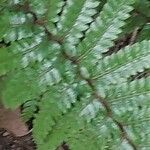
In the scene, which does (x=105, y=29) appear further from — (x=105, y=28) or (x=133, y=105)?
(x=133, y=105)

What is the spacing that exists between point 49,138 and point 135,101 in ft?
1.04

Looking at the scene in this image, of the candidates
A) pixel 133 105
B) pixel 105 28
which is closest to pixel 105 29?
pixel 105 28

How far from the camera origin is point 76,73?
4.75ft

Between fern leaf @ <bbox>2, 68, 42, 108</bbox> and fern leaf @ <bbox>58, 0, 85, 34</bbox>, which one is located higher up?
fern leaf @ <bbox>58, 0, 85, 34</bbox>

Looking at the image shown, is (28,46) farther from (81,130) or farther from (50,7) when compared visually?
(81,130)

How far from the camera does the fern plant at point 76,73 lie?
4.54 ft

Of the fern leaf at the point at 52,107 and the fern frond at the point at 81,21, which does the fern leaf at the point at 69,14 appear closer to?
the fern frond at the point at 81,21

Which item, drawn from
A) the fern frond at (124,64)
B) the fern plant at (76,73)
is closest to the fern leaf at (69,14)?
the fern plant at (76,73)

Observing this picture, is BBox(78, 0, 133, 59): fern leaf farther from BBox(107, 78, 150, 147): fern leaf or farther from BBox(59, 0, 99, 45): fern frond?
BBox(107, 78, 150, 147): fern leaf

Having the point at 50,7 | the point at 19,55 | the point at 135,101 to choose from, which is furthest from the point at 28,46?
the point at 135,101

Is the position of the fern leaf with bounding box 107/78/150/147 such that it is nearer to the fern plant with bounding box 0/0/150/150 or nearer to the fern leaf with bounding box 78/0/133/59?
the fern plant with bounding box 0/0/150/150

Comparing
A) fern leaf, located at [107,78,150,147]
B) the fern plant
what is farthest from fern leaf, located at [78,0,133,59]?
fern leaf, located at [107,78,150,147]

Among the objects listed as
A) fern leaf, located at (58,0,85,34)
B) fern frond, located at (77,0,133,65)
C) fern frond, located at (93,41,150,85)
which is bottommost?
fern frond, located at (93,41,150,85)

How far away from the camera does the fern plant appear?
1384 millimetres
